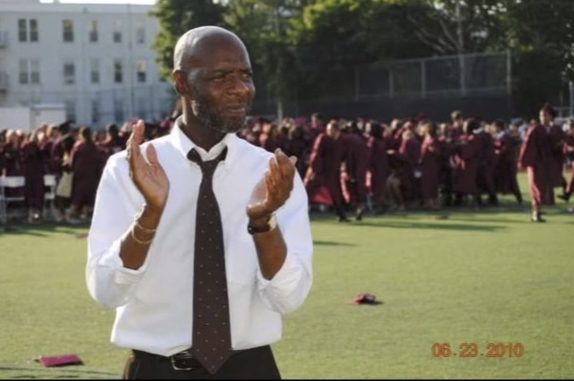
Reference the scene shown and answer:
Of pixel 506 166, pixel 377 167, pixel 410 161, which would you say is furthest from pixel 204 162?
pixel 506 166

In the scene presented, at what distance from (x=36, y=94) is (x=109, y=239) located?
44435 mm

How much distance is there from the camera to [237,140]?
10.9 feet

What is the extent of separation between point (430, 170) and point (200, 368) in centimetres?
2016

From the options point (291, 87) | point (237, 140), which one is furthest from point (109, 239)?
point (291, 87)

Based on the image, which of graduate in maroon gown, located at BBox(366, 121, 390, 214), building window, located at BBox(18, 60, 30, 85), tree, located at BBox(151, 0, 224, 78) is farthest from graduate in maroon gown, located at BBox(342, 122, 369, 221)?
tree, located at BBox(151, 0, 224, 78)

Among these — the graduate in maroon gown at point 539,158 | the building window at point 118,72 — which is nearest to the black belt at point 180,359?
the graduate in maroon gown at point 539,158

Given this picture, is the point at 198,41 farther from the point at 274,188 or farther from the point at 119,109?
the point at 119,109

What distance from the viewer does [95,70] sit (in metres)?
57.2

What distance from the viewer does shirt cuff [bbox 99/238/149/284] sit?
3041 millimetres

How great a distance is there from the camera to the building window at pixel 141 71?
65.8 metres

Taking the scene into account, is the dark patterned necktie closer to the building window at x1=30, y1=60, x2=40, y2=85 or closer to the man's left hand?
the man's left hand

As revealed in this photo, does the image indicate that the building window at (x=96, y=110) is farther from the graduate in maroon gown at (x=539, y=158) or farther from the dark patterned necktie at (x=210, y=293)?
the dark patterned necktie at (x=210, y=293)

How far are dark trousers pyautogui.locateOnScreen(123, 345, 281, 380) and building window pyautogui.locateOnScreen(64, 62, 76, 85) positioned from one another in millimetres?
46720

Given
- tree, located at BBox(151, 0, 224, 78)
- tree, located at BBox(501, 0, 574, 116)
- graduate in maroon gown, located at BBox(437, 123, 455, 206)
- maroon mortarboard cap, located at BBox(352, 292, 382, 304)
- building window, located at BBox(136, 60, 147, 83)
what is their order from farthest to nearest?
building window, located at BBox(136, 60, 147, 83) < tree, located at BBox(151, 0, 224, 78) < graduate in maroon gown, located at BBox(437, 123, 455, 206) < tree, located at BBox(501, 0, 574, 116) < maroon mortarboard cap, located at BBox(352, 292, 382, 304)
